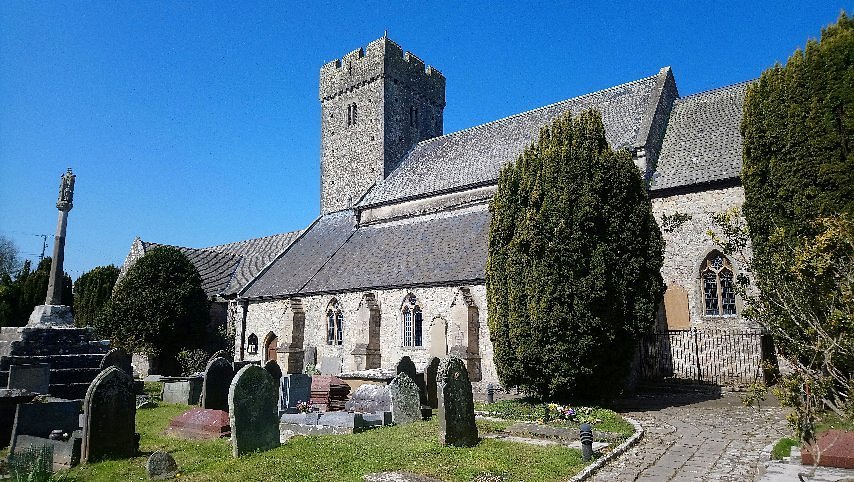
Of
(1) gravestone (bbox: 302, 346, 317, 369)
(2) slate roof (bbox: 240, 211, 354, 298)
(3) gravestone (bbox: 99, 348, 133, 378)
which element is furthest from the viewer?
(2) slate roof (bbox: 240, 211, 354, 298)

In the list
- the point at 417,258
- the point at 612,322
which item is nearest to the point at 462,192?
the point at 417,258

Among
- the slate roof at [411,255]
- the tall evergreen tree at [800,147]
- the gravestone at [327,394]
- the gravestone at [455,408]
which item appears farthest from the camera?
the slate roof at [411,255]

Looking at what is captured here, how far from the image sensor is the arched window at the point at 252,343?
92.6 ft

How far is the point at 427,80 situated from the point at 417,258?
19137 millimetres

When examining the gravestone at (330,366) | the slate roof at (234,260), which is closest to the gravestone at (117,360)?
the gravestone at (330,366)

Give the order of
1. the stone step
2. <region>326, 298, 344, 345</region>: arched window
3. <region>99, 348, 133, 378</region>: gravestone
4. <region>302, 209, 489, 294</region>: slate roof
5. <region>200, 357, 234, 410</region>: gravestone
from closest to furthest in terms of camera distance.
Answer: the stone step, <region>200, 357, 234, 410</region>: gravestone, <region>99, 348, 133, 378</region>: gravestone, <region>302, 209, 489, 294</region>: slate roof, <region>326, 298, 344, 345</region>: arched window

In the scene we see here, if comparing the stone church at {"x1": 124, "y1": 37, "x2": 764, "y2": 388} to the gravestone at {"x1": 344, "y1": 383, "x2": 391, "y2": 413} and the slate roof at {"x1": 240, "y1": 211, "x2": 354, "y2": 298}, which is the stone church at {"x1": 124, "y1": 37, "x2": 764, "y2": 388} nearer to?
the slate roof at {"x1": 240, "y1": 211, "x2": 354, "y2": 298}

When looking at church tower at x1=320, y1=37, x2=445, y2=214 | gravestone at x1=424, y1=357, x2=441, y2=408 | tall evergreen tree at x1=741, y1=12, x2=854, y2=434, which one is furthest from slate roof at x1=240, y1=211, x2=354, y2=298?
tall evergreen tree at x1=741, y1=12, x2=854, y2=434

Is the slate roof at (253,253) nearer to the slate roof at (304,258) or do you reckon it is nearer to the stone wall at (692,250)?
the slate roof at (304,258)

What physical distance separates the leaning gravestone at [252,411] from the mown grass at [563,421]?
5724mm

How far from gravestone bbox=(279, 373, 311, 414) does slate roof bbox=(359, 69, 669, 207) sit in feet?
Result: 42.6

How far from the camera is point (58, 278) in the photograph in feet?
51.1

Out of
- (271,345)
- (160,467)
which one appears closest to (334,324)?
(271,345)

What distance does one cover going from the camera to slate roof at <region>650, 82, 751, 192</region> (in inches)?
779
